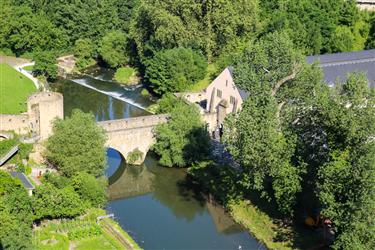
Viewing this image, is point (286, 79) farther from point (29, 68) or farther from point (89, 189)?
point (29, 68)

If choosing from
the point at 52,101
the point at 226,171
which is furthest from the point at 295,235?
the point at 52,101

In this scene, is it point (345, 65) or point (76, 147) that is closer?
point (76, 147)

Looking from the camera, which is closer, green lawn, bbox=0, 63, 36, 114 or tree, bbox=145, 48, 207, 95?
green lawn, bbox=0, 63, 36, 114

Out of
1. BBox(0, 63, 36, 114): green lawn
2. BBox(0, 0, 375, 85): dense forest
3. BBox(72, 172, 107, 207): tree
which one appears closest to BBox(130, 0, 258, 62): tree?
BBox(0, 0, 375, 85): dense forest

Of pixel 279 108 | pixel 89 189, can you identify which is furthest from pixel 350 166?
pixel 89 189

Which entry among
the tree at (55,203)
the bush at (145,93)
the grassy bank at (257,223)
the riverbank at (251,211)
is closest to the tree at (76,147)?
the tree at (55,203)

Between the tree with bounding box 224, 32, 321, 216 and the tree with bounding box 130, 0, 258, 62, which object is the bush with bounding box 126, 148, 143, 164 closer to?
the tree with bounding box 224, 32, 321, 216
